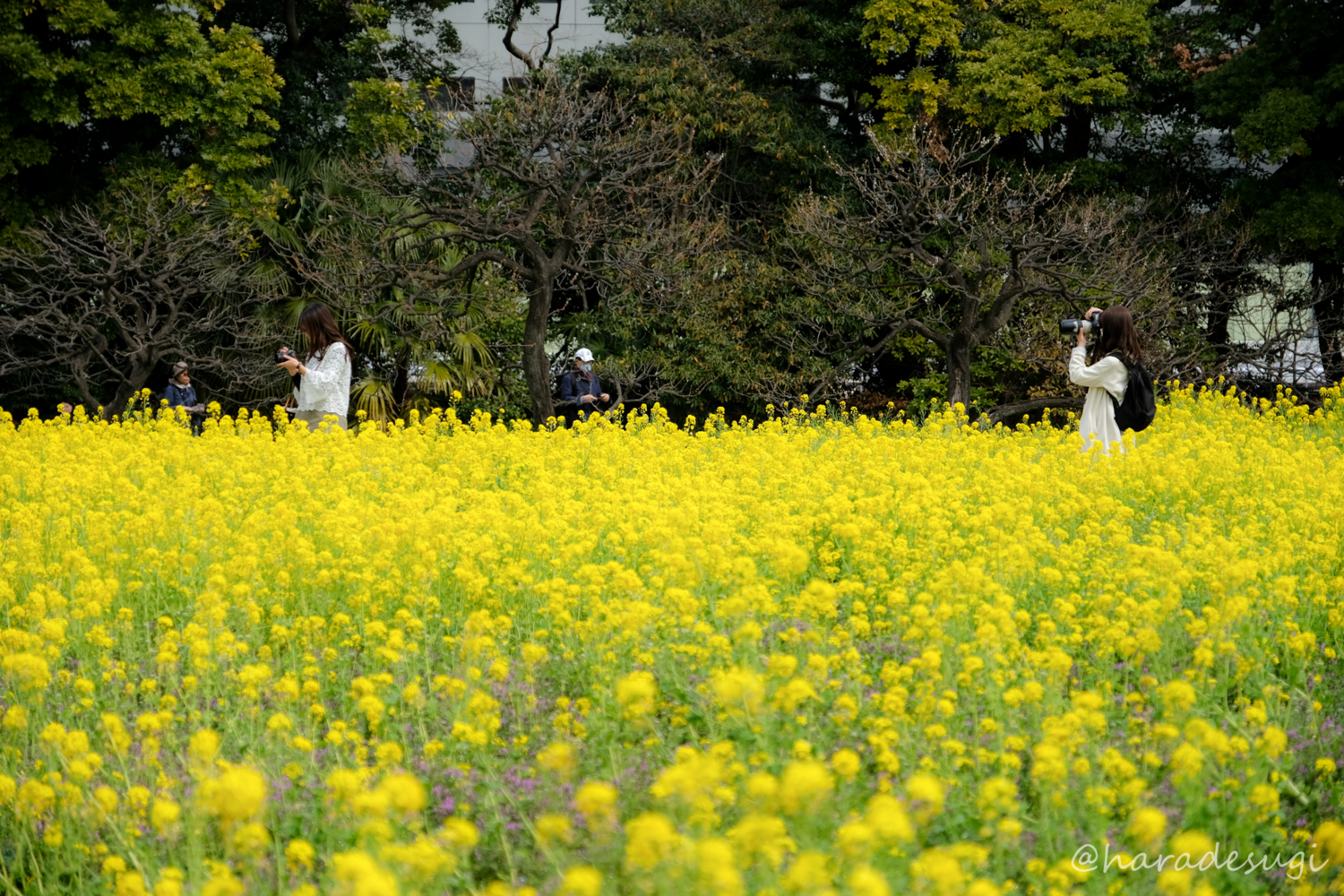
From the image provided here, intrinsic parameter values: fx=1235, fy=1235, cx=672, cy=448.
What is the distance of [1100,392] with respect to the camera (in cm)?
948

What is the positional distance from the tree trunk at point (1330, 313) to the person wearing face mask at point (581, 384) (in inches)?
403

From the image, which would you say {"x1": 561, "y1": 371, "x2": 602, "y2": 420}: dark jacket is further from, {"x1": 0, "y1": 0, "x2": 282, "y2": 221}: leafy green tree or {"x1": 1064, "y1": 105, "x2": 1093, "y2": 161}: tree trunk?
{"x1": 1064, "y1": 105, "x2": 1093, "y2": 161}: tree trunk

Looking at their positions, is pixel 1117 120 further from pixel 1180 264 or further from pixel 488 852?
pixel 488 852

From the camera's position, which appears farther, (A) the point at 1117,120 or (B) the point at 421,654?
(A) the point at 1117,120

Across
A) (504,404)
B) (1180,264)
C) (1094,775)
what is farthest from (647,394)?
(1094,775)

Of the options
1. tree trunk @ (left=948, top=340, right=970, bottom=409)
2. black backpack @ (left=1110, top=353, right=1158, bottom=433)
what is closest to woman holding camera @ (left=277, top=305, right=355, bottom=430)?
black backpack @ (left=1110, top=353, right=1158, bottom=433)

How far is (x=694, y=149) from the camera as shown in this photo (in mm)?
19859

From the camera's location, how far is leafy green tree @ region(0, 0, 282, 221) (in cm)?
Answer: 1619

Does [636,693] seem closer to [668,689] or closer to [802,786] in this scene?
A: [802,786]

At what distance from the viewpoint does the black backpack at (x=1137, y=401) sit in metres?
9.06

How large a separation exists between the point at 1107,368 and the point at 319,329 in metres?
5.72

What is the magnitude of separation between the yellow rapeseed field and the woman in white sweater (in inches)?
50.8

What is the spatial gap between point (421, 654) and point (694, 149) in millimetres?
16003

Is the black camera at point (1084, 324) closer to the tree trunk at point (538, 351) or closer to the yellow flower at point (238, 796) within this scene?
the tree trunk at point (538, 351)
